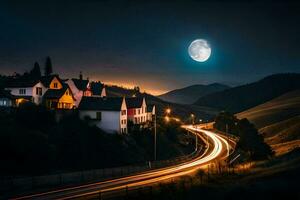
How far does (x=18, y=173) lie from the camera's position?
4481 cm

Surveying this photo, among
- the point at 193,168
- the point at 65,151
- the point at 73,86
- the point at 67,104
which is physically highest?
the point at 73,86

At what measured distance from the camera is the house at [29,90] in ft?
246

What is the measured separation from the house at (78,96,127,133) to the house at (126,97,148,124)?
764 cm

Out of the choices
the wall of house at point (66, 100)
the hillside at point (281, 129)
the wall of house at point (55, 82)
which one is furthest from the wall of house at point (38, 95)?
the hillside at point (281, 129)

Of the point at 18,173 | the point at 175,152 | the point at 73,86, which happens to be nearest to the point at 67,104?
the point at 73,86

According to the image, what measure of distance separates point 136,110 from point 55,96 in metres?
21.9

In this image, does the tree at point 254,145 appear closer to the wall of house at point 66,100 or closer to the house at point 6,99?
the wall of house at point 66,100

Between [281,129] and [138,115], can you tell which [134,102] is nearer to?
[138,115]

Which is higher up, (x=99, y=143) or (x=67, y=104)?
(x=67, y=104)

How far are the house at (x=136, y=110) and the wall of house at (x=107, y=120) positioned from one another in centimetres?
838

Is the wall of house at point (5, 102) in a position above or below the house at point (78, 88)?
below

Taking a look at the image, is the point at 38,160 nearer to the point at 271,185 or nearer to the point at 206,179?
the point at 206,179

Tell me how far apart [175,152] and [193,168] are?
63.6 ft

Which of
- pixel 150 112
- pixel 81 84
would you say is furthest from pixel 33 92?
pixel 150 112
